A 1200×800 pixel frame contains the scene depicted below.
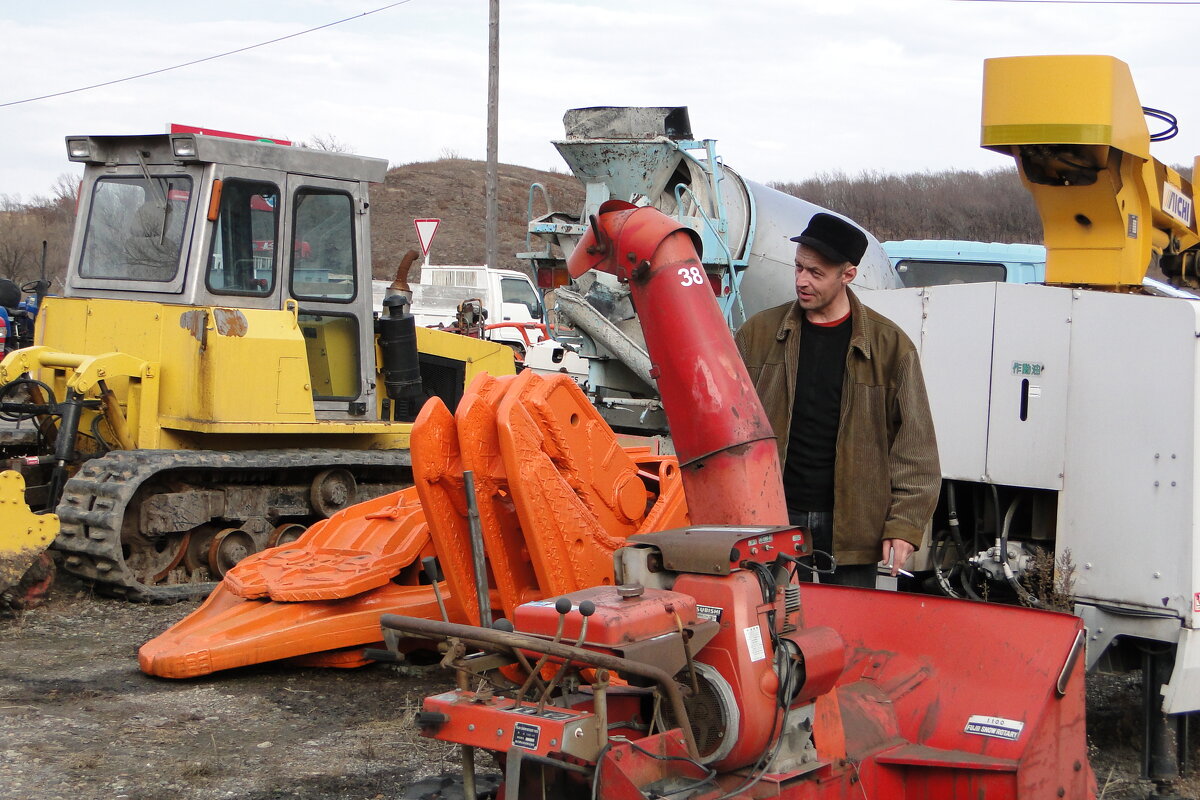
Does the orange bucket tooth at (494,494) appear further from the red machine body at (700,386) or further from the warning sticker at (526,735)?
the warning sticker at (526,735)

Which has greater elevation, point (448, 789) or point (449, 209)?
point (449, 209)

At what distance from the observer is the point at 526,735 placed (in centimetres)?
288

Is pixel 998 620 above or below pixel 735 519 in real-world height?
below

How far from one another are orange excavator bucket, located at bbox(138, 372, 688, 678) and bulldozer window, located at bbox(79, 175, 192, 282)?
88.9 inches

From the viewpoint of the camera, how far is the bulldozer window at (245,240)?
7.52 m

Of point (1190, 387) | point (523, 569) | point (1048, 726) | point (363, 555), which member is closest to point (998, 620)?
point (1048, 726)

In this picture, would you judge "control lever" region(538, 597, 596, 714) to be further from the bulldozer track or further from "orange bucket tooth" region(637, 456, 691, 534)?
the bulldozer track

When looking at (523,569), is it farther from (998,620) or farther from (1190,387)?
(1190,387)

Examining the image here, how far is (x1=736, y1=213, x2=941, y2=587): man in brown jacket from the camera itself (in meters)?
4.33

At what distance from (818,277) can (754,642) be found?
151 cm

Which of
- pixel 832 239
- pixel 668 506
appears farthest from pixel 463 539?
pixel 832 239

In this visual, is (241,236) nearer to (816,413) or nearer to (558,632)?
(816,413)

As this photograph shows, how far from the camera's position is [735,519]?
3705 millimetres

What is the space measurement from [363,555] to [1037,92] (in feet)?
11.7
